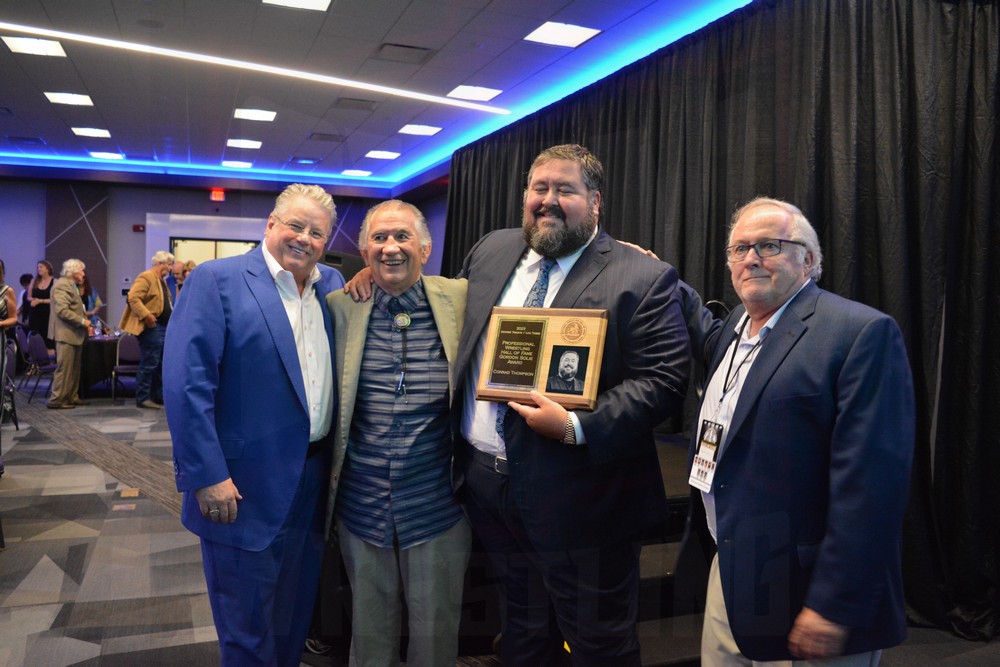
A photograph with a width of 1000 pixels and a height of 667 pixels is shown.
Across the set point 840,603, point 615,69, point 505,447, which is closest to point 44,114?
point 615,69

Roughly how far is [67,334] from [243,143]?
157 inches

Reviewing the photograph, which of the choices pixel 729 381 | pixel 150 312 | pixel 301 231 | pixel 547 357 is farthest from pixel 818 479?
pixel 150 312

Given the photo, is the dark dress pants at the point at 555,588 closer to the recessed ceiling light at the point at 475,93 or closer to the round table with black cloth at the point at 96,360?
the recessed ceiling light at the point at 475,93

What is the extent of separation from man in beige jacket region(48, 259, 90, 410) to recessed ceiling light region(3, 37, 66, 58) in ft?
8.00

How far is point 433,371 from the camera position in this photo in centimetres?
205

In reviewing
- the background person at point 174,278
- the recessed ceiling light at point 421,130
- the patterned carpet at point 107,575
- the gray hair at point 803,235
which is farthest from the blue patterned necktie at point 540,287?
the recessed ceiling light at point 421,130

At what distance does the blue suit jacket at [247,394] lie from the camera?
1931mm

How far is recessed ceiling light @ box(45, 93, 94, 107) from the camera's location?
8094 millimetres

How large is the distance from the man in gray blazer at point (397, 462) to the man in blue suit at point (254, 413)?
0.11m

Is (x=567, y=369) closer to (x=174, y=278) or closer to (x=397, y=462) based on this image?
(x=397, y=462)

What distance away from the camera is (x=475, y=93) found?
7941 millimetres

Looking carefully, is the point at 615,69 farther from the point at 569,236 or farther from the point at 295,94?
the point at 569,236

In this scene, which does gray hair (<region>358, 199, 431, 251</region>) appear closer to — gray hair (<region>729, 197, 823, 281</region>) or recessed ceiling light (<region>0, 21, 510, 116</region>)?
gray hair (<region>729, 197, 823, 281</region>)

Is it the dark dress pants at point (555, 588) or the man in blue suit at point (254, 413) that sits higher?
the man in blue suit at point (254, 413)
